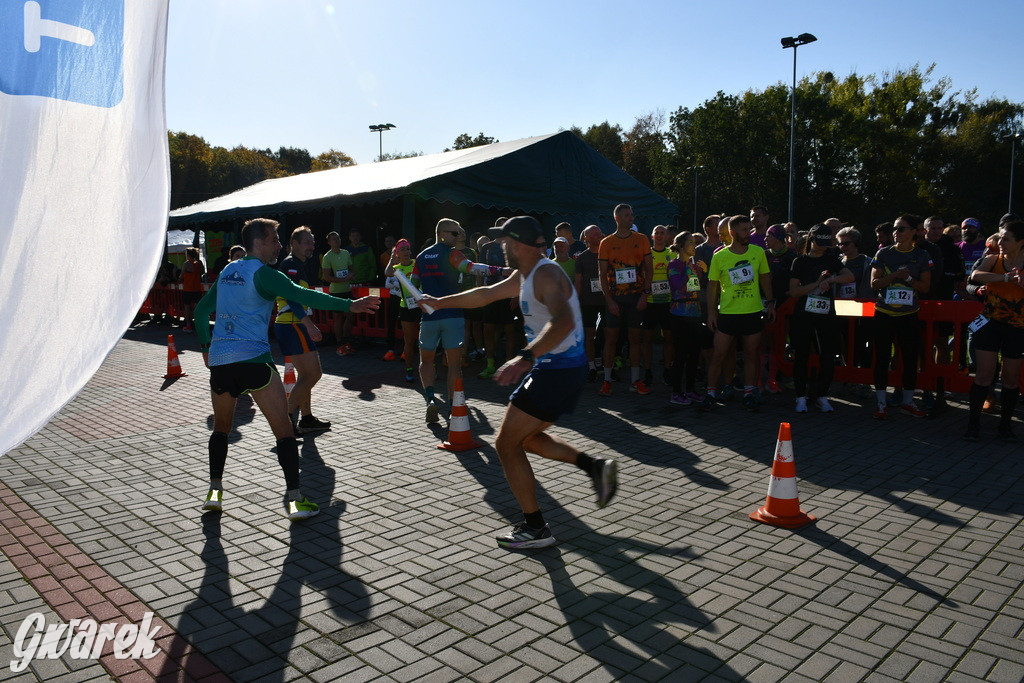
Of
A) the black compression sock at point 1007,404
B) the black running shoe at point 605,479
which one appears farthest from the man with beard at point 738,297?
the black running shoe at point 605,479

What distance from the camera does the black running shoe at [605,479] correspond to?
4.87 meters

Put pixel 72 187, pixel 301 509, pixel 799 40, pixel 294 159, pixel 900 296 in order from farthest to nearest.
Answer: pixel 294 159 < pixel 799 40 < pixel 900 296 < pixel 301 509 < pixel 72 187

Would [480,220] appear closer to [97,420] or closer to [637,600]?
[97,420]

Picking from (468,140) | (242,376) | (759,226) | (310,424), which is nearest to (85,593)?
(242,376)

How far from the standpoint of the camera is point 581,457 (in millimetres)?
4891

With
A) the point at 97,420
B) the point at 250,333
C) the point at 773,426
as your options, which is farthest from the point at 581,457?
the point at 97,420

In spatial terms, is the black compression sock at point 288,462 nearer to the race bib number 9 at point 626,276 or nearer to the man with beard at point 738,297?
the man with beard at point 738,297

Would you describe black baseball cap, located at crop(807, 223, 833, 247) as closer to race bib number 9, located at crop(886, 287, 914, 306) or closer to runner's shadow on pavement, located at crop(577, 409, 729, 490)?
race bib number 9, located at crop(886, 287, 914, 306)

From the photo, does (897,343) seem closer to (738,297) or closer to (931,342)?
(931,342)

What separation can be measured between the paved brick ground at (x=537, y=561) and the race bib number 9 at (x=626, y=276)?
249 cm

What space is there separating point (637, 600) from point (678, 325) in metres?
5.57

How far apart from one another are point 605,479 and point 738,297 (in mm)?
4051

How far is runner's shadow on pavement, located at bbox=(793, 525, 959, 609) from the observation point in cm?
400

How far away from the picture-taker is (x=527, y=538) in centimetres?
466
